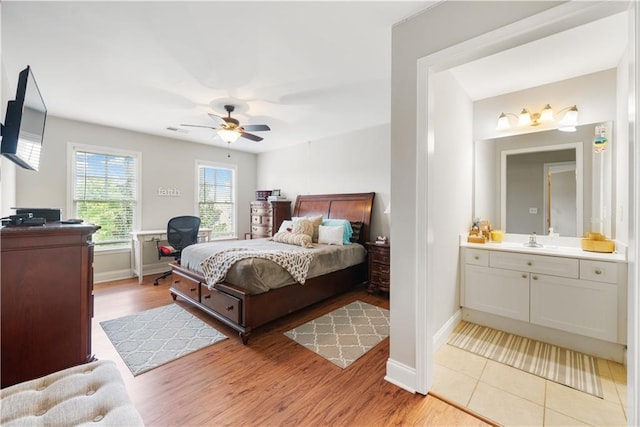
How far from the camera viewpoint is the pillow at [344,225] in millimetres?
4203

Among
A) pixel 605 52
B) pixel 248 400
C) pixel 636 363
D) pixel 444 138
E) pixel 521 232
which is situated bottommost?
pixel 248 400

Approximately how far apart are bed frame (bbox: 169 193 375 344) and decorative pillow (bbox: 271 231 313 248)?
58cm

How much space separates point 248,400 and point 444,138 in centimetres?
262

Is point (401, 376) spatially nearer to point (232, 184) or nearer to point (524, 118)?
point (524, 118)

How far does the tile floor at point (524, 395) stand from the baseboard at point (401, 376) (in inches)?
7.1

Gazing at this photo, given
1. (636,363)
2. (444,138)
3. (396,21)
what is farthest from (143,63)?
(636,363)

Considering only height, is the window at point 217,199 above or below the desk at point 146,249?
above

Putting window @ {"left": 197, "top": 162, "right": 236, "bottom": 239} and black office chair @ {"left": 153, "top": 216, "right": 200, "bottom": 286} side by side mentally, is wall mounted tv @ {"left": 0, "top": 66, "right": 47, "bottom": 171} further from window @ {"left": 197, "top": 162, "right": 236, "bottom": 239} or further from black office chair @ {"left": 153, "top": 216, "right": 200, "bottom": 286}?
window @ {"left": 197, "top": 162, "right": 236, "bottom": 239}

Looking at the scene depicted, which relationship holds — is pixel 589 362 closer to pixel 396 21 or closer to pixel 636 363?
pixel 636 363

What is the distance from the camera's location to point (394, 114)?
1.95 m

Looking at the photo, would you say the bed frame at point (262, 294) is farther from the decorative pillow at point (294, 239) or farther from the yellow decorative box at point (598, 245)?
the yellow decorative box at point (598, 245)

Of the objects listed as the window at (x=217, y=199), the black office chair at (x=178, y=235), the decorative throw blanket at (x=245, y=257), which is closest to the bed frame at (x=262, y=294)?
the decorative throw blanket at (x=245, y=257)

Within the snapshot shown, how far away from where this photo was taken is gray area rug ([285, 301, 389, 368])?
234 centimetres

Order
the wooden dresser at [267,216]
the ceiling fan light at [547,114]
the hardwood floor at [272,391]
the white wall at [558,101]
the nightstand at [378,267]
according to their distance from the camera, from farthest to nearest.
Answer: the wooden dresser at [267,216]
the nightstand at [378,267]
the ceiling fan light at [547,114]
the white wall at [558,101]
the hardwood floor at [272,391]
